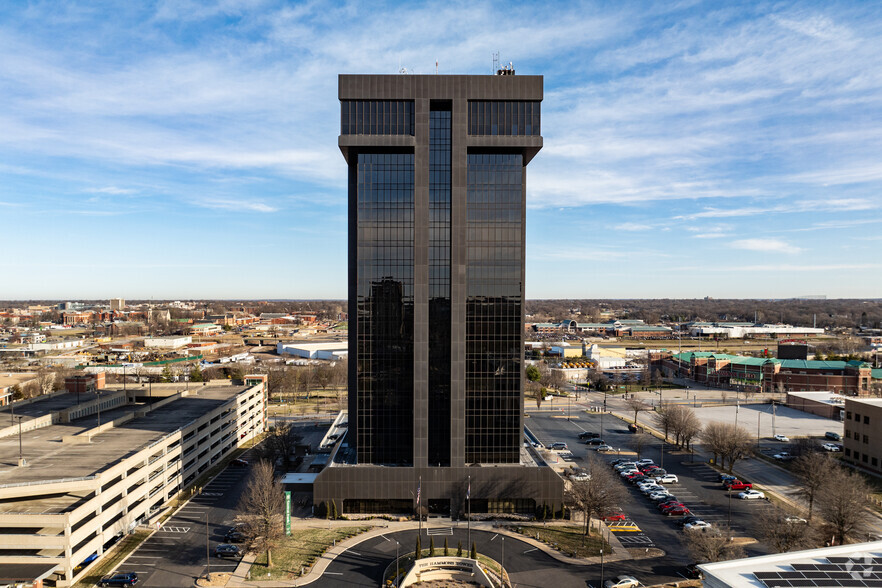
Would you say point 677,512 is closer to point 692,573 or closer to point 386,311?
point 692,573

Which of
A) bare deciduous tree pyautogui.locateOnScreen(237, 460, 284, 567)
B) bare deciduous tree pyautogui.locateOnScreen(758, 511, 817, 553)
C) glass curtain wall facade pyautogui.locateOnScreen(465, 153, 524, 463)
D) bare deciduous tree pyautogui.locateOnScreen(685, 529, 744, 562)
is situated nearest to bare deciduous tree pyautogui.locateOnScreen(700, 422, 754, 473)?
bare deciduous tree pyautogui.locateOnScreen(758, 511, 817, 553)

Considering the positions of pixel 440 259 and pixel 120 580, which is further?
pixel 440 259

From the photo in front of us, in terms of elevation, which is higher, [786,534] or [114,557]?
[786,534]

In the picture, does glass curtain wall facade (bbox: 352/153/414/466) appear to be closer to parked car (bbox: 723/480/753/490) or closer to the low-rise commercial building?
parked car (bbox: 723/480/753/490)

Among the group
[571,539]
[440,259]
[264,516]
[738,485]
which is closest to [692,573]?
[571,539]

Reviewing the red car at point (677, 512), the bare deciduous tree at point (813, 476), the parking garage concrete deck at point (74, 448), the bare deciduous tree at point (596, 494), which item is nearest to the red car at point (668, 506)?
the red car at point (677, 512)

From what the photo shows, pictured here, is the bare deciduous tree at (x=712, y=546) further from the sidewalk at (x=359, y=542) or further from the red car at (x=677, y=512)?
the red car at (x=677, y=512)
